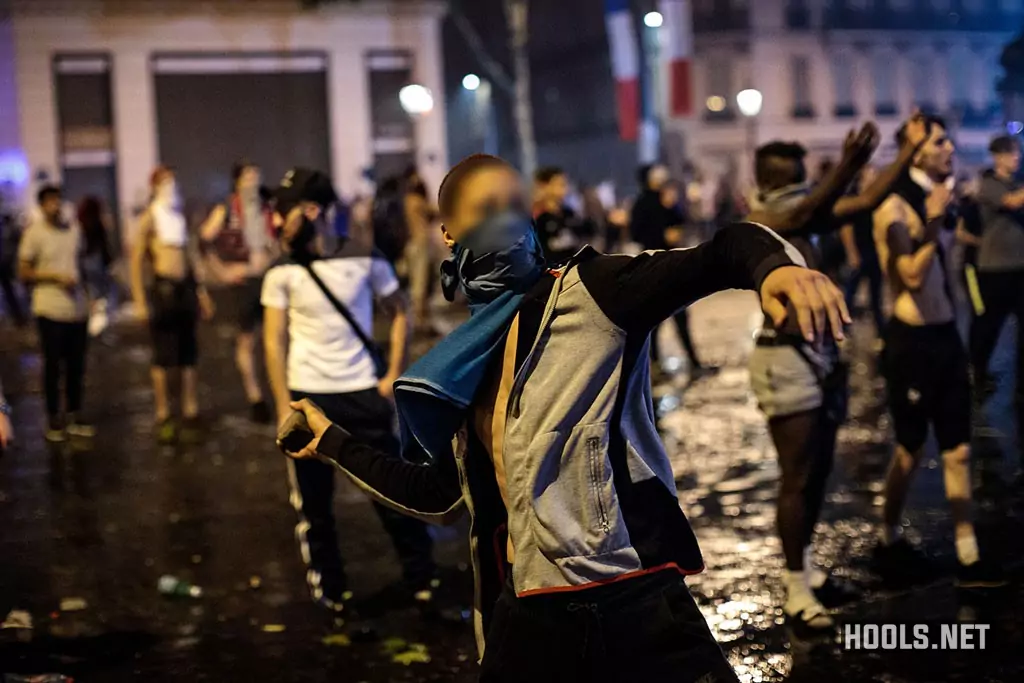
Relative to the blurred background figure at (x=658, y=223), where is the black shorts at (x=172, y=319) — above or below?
below

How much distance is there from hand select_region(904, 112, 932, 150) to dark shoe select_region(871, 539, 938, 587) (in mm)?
1971

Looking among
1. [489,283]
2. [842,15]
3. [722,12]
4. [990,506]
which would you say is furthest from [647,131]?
[489,283]

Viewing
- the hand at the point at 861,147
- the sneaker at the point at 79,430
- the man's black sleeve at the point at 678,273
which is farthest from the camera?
the sneaker at the point at 79,430

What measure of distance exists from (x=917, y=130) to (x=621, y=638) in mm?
3783

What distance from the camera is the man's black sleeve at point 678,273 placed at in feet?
8.57

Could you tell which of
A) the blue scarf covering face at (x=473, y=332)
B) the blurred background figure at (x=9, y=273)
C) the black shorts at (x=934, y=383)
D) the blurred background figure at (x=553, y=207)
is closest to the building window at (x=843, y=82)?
the blurred background figure at (x=9, y=273)

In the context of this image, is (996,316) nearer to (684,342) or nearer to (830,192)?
(684,342)

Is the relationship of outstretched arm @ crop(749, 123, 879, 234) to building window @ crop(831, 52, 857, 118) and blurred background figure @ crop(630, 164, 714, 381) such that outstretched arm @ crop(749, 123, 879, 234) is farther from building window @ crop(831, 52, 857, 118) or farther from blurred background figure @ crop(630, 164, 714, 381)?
building window @ crop(831, 52, 857, 118)

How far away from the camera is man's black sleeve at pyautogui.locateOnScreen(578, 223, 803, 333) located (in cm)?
261

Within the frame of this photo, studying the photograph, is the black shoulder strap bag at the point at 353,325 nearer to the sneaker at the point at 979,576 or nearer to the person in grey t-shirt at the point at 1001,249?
the sneaker at the point at 979,576

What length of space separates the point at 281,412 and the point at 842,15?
57781 mm

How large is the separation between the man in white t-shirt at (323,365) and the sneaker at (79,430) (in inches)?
224

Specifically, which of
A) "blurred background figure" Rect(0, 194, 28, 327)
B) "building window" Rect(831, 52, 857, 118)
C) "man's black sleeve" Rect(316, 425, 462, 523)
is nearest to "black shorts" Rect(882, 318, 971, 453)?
"man's black sleeve" Rect(316, 425, 462, 523)

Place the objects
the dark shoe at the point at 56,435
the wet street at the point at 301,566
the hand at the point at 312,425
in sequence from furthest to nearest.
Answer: the dark shoe at the point at 56,435
the wet street at the point at 301,566
the hand at the point at 312,425
